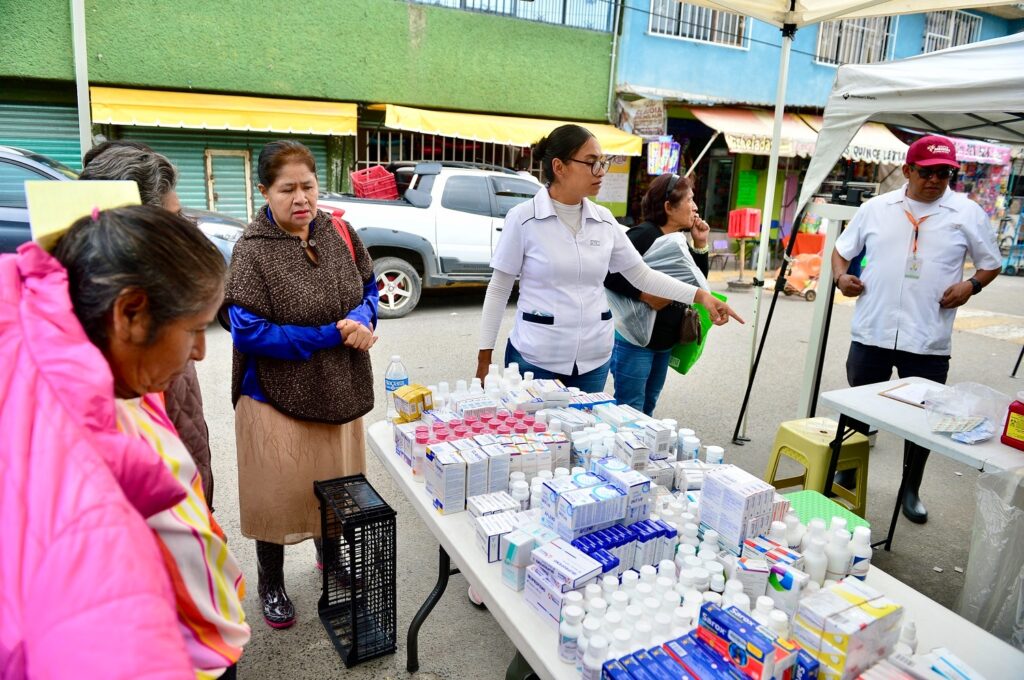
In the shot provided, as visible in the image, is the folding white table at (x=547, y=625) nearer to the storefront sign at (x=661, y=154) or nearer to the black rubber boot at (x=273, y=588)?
the black rubber boot at (x=273, y=588)

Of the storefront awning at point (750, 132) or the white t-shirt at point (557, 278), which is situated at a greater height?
the storefront awning at point (750, 132)

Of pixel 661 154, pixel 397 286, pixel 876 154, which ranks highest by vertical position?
pixel 876 154

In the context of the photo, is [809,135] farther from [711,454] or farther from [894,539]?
[711,454]

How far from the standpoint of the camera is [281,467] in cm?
258

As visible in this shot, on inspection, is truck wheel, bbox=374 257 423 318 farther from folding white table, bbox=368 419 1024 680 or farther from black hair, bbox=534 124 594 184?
folding white table, bbox=368 419 1024 680

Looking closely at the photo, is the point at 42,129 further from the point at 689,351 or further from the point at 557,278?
the point at 689,351

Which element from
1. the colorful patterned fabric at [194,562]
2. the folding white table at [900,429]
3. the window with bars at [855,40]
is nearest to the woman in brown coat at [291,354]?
the colorful patterned fabric at [194,562]

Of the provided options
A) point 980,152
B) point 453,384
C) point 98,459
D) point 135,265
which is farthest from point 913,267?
point 980,152

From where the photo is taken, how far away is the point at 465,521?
2.09 meters

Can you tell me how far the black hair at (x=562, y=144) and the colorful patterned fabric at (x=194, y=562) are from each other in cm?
210

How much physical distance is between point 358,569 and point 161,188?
1.62 m

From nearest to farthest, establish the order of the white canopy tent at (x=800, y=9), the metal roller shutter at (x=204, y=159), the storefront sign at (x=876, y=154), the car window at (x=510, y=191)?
the white canopy tent at (x=800, y=9) → the car window at (x=510, y=191) → the metal roller shutter at (x=204, y=159) → the storefront sign at (x=876, y=154)

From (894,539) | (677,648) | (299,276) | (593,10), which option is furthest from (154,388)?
(593,10)

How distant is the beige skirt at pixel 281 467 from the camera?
2.55m
